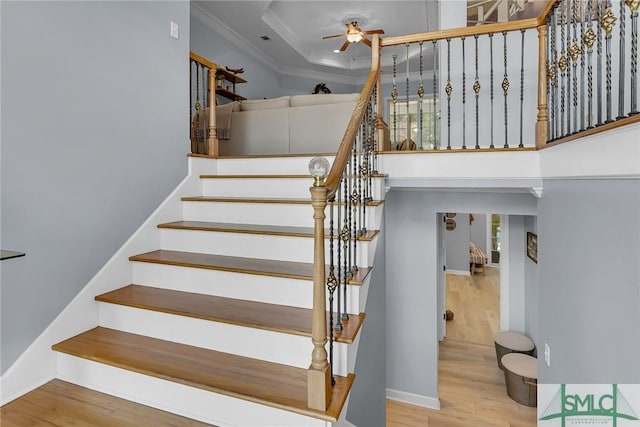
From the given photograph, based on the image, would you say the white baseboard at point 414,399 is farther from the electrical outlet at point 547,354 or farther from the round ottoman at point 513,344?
the electrical outlet at point 547,354

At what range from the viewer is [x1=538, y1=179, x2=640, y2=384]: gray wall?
140cm

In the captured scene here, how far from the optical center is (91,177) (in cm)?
221

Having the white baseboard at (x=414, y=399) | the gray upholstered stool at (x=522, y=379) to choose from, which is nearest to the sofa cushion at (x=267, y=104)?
the white baseboard at (x=414, y=399)

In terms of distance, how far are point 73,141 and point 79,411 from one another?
142 cm

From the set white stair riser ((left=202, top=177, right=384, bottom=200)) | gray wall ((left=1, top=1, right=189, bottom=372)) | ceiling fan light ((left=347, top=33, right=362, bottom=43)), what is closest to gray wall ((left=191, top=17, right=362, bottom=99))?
ceiling fan light ((left=347, top=33, right=362, bottom=43))

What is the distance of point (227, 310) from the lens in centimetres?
198

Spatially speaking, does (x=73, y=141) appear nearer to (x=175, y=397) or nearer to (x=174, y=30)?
(x=174, y=30)

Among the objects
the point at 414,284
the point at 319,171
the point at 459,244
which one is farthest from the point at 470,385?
the point at 459,244

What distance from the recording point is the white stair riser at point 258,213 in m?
2.59

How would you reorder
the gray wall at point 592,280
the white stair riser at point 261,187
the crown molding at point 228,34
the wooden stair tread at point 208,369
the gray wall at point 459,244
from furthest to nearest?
the gray wall at point 459,244
the crown molding at point 228,34
the white stair riser at point 261,187
the wooden stair tread at point 208,369
the gray wall at point 592,280

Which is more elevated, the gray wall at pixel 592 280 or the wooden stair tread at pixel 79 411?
the gray wall at pixel 592 280

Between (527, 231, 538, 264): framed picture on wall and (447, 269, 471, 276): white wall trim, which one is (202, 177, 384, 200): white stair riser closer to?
(527, 231, 538, 264): framed picture on wall

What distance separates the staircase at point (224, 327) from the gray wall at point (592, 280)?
1075 mm

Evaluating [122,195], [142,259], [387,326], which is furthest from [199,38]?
[387,326]
